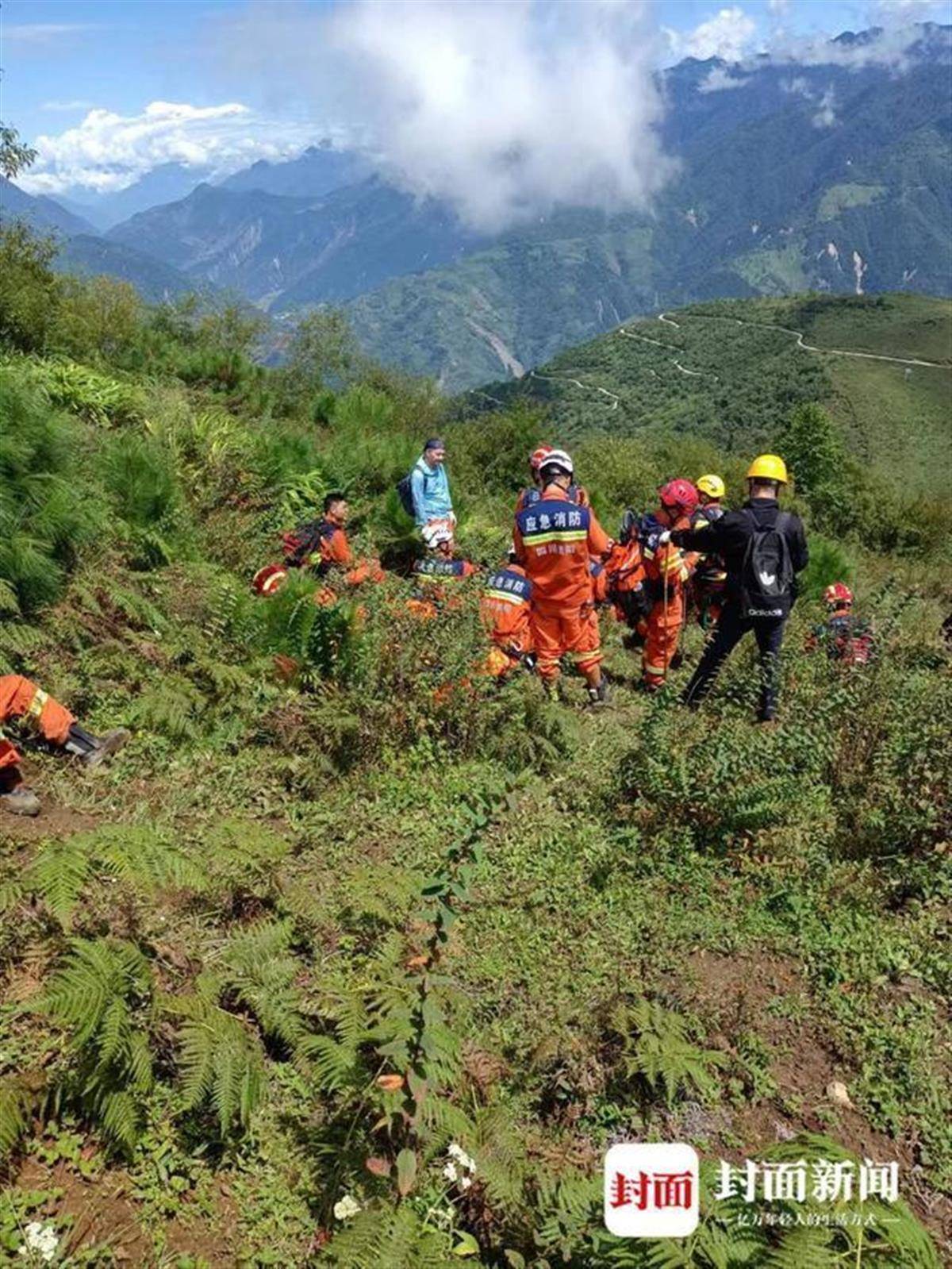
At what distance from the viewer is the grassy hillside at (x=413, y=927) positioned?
273cm

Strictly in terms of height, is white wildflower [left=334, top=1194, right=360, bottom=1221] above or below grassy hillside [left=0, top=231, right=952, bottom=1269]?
below

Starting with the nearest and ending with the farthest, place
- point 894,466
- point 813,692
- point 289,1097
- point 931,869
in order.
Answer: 1. point 289,1097
2. point 931,869
3. point 813,692
4. point 894,466

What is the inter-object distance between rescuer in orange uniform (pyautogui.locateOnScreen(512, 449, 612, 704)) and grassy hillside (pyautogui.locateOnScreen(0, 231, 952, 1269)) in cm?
43

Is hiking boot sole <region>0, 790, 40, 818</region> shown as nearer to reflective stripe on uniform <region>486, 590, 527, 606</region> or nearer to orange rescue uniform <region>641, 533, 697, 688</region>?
reflective stripe on uniform <region>486, 590, 527, 606</region>

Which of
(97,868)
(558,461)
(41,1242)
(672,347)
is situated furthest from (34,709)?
(672,347)

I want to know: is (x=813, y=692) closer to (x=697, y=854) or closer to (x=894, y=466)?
(x=697, y=854)

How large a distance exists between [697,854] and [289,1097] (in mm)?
2638

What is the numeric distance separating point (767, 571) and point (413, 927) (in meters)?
4.10

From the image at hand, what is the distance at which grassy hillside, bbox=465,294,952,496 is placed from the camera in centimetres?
10081

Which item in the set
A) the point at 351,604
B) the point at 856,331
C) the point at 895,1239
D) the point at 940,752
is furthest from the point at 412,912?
the point at 856,331

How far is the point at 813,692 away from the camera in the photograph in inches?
228

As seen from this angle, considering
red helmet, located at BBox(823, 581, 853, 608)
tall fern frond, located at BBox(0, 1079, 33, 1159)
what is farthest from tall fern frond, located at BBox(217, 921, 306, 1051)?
red helmet, located at BBox(823, 581, 853, 608)

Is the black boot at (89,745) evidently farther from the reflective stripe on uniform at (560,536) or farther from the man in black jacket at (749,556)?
→ the man in black jacket at (749,556)

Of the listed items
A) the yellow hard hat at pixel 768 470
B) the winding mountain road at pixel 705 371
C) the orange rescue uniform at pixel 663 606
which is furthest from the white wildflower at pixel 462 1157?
the winding mountain road at pixel 705 371
